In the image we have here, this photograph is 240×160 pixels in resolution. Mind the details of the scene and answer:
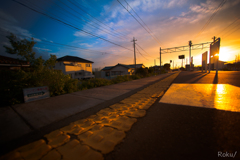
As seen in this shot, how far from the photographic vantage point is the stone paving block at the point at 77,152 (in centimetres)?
120

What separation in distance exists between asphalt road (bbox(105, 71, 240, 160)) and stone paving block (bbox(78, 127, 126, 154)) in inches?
4.1

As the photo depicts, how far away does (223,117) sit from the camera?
1976 millimetres

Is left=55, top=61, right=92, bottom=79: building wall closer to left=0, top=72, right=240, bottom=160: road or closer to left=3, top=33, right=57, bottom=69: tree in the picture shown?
left=3, top=33, right=57, bottom=69: tree

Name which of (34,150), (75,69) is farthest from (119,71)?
(34,150)

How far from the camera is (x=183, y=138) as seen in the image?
1442 millimetres

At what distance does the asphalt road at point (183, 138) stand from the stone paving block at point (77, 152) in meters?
0.19

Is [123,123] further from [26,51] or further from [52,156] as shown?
[26,51]

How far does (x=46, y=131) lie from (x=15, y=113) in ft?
5.72

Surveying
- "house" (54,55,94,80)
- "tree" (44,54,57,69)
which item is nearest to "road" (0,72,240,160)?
"tree" (44,54,57,69)

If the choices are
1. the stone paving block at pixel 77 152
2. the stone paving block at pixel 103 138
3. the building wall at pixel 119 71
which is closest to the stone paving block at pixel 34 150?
the stone paving block at pixel 77 152

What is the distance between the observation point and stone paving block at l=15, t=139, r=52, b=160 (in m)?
1.26

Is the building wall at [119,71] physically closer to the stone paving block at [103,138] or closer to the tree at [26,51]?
the tree at [26,51]

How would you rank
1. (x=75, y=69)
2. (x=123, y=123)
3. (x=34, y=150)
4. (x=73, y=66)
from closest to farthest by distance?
(x=34, y=150)
(x=123, y=123)
(x=73, y=66)
(x=75, y=69)

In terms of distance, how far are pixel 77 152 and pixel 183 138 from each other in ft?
5.45
